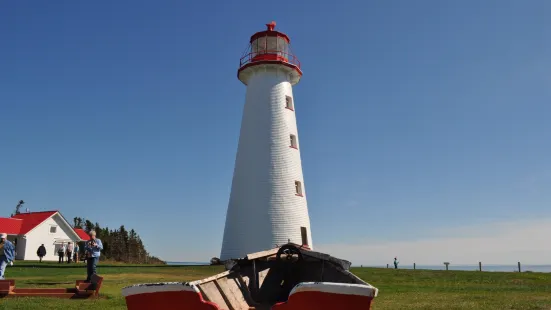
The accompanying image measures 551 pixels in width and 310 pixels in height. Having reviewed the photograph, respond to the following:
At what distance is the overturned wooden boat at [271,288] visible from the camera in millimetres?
6672

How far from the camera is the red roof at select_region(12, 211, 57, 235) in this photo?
49.2 meters

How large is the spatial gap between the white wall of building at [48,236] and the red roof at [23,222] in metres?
0.53

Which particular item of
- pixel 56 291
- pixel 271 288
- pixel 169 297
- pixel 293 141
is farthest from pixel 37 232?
pixel 169 297

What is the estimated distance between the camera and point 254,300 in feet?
35.2

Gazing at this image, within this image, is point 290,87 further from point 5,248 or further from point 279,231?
point 5,248

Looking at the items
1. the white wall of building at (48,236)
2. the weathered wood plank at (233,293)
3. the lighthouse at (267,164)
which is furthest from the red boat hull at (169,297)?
the white wall of building at (48,236)

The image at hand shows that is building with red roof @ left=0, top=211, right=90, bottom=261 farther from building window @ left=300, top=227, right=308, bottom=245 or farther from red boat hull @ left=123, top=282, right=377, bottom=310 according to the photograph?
red boat hull @ left=123, top=282, right=377, bottom=310

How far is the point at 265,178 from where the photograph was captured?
28.6 m

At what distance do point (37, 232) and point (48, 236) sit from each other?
1304 millimetres

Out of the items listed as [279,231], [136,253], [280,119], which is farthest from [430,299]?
[136,253]

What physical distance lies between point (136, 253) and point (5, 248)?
4012 cm

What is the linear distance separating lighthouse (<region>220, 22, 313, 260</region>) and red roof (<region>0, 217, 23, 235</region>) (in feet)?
99.8

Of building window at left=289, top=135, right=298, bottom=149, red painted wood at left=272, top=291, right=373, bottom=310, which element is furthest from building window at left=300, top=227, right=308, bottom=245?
red painted wood at left=272, top=291, right=373, bottom=310

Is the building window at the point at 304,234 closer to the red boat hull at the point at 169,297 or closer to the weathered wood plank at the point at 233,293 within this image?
the weathered wood plank at the point at 233,293
